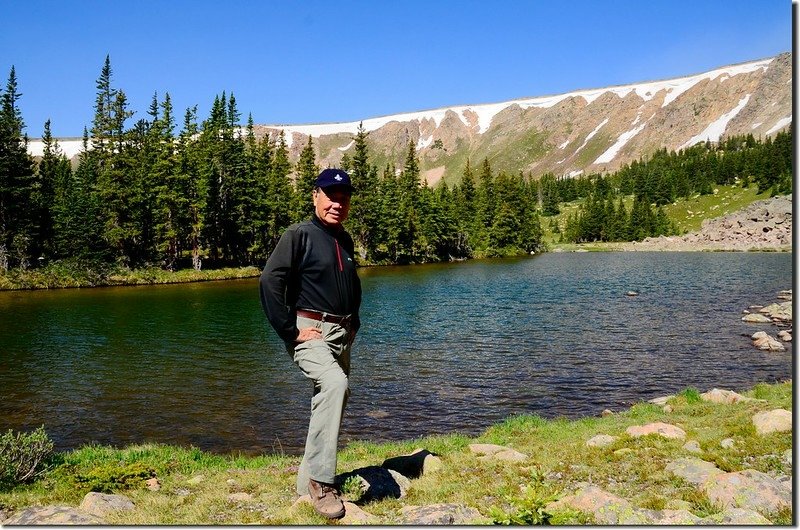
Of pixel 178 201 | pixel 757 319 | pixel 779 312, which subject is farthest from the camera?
pixel 178 201

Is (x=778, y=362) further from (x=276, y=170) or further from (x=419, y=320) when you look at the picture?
(x=276, y=170)

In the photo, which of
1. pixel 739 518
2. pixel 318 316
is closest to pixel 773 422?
pixel 739 518

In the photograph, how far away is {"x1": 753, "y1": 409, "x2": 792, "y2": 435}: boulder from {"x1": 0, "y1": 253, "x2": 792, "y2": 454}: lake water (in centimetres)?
589

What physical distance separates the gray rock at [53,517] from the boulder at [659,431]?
8141 millimetres

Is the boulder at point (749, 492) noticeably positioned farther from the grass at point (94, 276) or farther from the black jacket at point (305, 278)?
the grass at point (94, 276)

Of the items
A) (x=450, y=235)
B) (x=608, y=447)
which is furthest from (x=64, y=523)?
(x=450, y=235)

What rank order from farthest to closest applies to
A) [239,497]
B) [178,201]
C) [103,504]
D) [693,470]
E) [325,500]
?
[178,201], [693,470], [239,497], [103,504], [325,500]

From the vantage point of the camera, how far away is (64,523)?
5809 millimetres

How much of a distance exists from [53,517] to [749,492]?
7.50 metres

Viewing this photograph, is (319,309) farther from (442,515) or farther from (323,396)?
(442,515)

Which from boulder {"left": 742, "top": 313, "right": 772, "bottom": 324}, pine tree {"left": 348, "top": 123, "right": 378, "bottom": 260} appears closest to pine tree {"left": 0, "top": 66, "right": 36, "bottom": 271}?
pine tree {"left": 348, "top": 123, "right": 378, "bottom": 260}

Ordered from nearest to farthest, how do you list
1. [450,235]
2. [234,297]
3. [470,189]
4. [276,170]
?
1. [234,297]
2. [276,170]
3. [450,235]
4. [470,189]

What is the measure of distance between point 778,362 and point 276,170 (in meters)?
71.1

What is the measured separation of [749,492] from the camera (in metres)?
6.13
